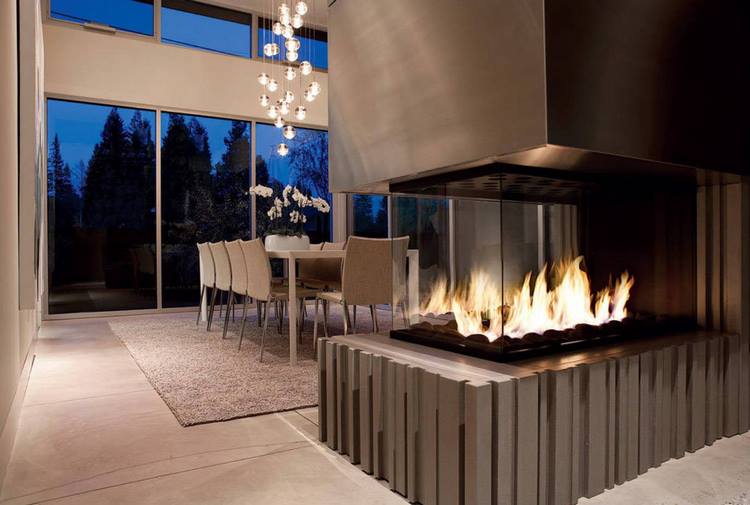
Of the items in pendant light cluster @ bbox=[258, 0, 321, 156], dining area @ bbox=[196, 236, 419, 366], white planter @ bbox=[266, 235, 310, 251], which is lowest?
dining area @ bbox=[196, 236, 419, 366]

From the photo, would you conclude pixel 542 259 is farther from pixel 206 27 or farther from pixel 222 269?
pixel 206 27

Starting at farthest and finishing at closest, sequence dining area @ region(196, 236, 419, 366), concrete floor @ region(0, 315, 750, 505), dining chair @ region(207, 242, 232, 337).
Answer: dining chair @ region(207, 242, 232, 337) → dining area @ region(196, 236, 419, 366) → concrete floor @ region(0, 315, 750, 505)

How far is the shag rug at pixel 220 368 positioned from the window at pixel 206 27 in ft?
11.8

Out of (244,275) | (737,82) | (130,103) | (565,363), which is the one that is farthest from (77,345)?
(737,82)

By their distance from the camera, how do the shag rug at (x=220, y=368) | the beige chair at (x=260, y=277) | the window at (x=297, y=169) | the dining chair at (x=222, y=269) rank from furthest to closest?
1. the window at (x=297, y=169)
2. the dining chair at (x=222, y=269)
3. the beige chair at (x=260, y=277)
4. the shag rug at (x=220, y=368)

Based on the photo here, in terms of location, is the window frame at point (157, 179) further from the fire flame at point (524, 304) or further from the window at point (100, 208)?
the fire flame at point (524, 304)

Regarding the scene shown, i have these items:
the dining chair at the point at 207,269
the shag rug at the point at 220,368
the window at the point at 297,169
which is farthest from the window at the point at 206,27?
the shag rug at the point at 220,368

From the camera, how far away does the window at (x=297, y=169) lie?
23.5ft

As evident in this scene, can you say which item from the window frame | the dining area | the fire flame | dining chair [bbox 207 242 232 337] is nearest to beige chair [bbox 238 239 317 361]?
the dining area

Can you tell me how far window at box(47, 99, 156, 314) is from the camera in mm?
5922

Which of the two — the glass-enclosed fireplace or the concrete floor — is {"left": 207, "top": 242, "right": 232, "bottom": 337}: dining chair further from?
the glass-enclosed fireplace

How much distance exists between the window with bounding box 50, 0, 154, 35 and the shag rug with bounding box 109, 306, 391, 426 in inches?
138

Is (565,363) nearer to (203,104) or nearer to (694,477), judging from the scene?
(694,477)

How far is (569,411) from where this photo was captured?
4.91 ft
